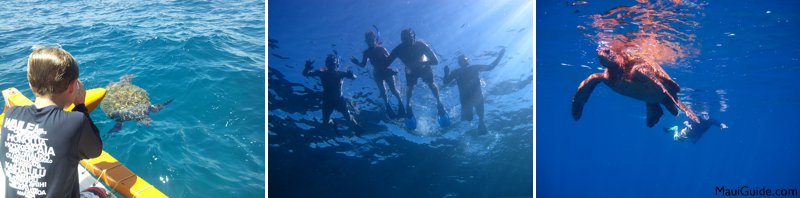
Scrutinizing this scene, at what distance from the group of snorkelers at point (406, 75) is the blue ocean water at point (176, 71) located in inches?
87.7

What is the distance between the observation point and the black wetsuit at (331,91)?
5.04 m

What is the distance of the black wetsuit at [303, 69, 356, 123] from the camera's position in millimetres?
5035

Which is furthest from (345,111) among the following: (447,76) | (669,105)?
(669,105)

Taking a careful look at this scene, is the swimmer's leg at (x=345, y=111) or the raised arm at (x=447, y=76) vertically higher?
the raised arm at (x=447, y=76)

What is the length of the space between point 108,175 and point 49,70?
1351 mm

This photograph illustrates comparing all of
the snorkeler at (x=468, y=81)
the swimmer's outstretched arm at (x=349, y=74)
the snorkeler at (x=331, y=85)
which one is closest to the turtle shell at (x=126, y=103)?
the snorkeler at (x=331, y=85)

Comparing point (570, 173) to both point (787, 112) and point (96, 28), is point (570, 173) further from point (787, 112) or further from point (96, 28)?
point (96, 28)

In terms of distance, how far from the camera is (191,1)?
32.7ft

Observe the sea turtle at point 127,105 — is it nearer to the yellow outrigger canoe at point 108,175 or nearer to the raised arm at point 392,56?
the yellow outrigger canoe at point 108,175

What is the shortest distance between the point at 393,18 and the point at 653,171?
105ft

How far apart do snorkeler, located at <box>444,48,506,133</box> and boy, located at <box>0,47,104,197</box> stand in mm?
4072

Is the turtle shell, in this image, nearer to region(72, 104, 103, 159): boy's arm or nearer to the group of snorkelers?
the group of snorkelers

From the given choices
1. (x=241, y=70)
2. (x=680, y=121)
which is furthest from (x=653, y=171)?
(x=241, y=70)

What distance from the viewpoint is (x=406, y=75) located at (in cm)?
537
